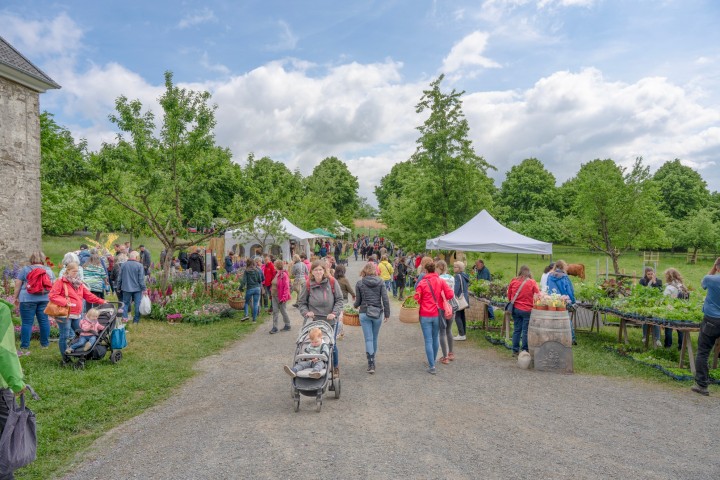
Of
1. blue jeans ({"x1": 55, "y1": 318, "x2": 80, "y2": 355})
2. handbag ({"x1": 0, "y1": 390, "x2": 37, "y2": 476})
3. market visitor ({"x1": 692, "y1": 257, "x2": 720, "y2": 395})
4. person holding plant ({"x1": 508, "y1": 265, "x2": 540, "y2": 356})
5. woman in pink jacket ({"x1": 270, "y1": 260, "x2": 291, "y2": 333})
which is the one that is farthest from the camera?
woman in pink jacket ({"x1": 270, "y1": 260, "x2": 291, "y2": 333})

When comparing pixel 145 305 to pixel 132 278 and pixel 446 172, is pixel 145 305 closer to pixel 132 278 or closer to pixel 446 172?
pixel 132 278

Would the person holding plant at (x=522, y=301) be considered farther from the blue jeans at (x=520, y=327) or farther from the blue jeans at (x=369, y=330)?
the blue jeans at (x=369, y=330)

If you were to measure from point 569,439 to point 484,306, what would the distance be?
250 inches

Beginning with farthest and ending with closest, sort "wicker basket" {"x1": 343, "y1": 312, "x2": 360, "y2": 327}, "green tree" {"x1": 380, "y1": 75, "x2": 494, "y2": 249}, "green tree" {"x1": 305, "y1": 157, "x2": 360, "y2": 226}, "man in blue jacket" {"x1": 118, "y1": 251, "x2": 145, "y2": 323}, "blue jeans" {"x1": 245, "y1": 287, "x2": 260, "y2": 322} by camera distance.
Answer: "green tree" {"x1": 305, "y1": 157, "x2": 360, "y2": 226}, "green tree" {"x1": 380, "y1": 75, "x2": 494, "y2": 249}, "blue jeans" {"x1": 245, "y1": 287, "x2": 260, "y2": 322}, "wicker basket" {"x1": 343, "y1": 312, "x2": 360, "y2": 327}, "man in blue jacket" {"x1": 118, "y1": 251, "x2": 145, "y2": 323}

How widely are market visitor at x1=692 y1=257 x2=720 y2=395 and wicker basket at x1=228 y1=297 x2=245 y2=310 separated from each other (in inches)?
406

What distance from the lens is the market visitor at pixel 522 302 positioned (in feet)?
27.4

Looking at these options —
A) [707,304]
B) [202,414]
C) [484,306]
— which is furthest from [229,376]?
[707,304]

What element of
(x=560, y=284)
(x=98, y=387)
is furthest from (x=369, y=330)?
(x=560, y=284)

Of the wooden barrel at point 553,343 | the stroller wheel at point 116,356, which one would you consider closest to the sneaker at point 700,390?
the wooden barrel at point 553,343

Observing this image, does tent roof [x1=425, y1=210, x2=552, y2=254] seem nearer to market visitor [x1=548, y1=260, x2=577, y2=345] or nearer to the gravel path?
market visitor [x1=548, y1=260, x2=577, y2=345]

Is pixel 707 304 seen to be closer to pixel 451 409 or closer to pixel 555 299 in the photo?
pixel 555 299

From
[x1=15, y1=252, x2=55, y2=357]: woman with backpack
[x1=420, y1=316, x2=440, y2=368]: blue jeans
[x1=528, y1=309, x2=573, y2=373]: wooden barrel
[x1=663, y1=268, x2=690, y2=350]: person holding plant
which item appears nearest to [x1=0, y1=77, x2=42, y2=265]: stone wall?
[x1=15, y1=252, x2=55, y2=357]: woman with backpack

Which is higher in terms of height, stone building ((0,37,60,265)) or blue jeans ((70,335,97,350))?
stone building ((0,37,60,265))

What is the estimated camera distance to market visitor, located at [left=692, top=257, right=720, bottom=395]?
21.2ft
